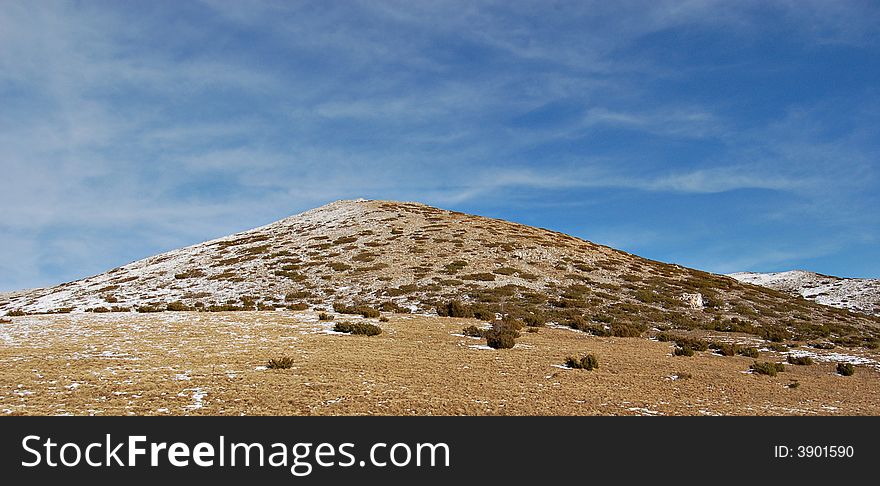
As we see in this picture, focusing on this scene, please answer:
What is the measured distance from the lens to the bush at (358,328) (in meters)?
26.4

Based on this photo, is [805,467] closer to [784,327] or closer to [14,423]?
[14,423]

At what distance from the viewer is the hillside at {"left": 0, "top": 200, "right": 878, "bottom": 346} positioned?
3753cm

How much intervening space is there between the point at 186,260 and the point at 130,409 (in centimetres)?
5012

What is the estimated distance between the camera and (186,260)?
194ft

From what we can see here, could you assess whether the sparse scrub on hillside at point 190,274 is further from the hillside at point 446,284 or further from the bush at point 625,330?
the bush at point 625,330

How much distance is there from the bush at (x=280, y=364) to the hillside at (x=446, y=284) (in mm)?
17061

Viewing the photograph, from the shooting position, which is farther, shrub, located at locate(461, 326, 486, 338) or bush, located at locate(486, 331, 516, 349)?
shrub, located at locate(461, 326, 486, 338)

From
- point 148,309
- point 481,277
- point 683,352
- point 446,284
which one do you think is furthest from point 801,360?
point 148,309

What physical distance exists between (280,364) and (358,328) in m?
8.37

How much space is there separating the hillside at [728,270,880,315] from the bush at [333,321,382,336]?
62.9m

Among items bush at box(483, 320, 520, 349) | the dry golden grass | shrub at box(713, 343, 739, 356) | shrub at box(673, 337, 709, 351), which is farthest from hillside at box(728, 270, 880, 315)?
bush at box(483, 320, 520, 349)

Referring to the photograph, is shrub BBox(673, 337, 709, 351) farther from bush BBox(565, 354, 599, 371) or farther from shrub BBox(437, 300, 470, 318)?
shrub BBox(437, 300, 470, 318)

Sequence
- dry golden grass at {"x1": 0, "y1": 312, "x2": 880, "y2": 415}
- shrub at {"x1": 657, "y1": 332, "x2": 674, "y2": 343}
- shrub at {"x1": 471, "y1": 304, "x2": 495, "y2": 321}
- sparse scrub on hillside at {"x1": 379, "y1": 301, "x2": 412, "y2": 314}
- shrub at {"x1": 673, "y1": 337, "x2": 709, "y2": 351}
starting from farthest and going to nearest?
sparse scrub on hillside at {"x1": 379, "y1": 301, "x2": 412, "y2": 314}
shrub at {"x1": 471, "y1": 304, "x2": 495, "y2": 321}
shrub at {"x1": 657, "y1": 332, "x2": 674, "y2": 343}
shrub at {"x1": 673, "y1": 337, "x2": 709, "y2": 351}
dry golden grass at {"x1": 0, "y1": 312, "x2": 880, "y2": 415}

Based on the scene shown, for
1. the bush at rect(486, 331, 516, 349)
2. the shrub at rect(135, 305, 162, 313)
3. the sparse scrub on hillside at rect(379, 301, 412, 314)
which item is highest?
the shrub at rect(135, 305, 162, 313)
